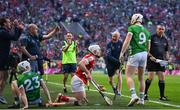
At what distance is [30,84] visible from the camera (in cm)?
1294

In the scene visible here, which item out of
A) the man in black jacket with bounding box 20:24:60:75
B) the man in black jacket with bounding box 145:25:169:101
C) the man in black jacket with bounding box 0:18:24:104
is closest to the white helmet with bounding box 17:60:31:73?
the man in black jacket with bounding box 0:18:24:104

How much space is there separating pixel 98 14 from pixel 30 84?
136 ft

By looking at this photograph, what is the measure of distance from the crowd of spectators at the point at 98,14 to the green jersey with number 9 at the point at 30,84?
33.9 m

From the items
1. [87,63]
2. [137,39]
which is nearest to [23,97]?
[87,63]

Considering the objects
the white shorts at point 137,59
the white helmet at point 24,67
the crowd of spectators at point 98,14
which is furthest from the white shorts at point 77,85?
the crowd of spectators at point 98,14

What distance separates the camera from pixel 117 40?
59.7 feet

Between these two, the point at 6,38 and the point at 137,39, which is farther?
the point at 6,38

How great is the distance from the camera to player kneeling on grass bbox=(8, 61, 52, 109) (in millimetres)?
12812

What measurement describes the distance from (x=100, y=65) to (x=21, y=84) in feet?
104

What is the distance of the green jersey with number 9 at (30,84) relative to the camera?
12.9m

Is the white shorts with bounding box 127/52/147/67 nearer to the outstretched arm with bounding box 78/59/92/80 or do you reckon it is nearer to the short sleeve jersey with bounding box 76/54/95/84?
the short sleeve jersey with bounding box 76/54/95/84

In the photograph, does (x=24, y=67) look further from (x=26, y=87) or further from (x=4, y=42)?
(x=4, y=42)

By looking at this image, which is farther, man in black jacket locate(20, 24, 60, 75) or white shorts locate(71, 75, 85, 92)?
man in black jacket locate(20, 24, 60, 75)

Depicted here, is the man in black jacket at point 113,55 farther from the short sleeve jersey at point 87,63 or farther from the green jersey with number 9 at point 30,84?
the green jersey with number 9 at point 30,84
